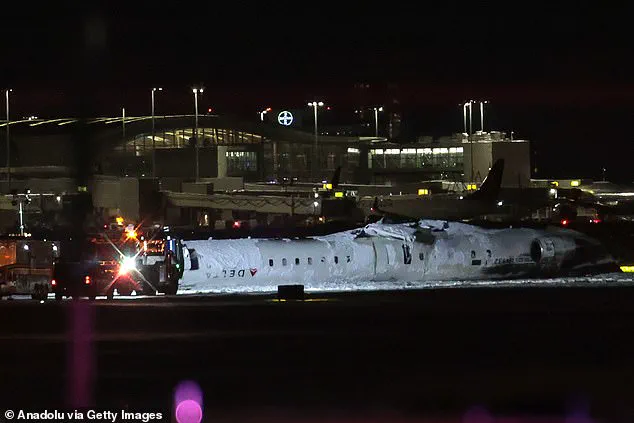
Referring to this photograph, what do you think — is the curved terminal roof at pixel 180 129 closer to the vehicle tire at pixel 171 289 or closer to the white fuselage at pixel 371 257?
the white fuselage at pixel 371 257

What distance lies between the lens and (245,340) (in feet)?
102

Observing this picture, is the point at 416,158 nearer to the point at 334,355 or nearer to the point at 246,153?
the point at 246,153

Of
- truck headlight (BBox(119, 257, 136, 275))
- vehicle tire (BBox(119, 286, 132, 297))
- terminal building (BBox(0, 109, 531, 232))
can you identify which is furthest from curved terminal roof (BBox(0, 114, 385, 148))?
truck headlight (BBox(119, 257, 136, 275))

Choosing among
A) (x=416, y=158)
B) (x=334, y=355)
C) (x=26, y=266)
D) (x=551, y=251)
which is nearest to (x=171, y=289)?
(x=26, y=266)

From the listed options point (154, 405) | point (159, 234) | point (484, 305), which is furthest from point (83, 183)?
point (154, 405)

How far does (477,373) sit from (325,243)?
106 feet

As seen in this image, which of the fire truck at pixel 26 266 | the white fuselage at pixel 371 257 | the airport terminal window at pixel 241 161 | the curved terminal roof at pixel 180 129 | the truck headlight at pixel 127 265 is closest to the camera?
the truck headlight at pixel 127 265

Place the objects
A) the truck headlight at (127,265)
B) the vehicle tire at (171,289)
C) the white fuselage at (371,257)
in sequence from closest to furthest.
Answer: the truck headlight at (127,265) → the vehicle tire at (171,289) → the white fuselage at (371,257)

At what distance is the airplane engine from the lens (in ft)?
196

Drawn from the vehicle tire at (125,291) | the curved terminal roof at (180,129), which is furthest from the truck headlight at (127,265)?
the curved terminal roof at (180,129)

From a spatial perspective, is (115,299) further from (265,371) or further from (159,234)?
(265,371)

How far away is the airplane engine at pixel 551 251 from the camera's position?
59.6 m

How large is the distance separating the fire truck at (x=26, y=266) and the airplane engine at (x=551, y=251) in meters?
24.3

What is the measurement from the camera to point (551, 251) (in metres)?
59.8
